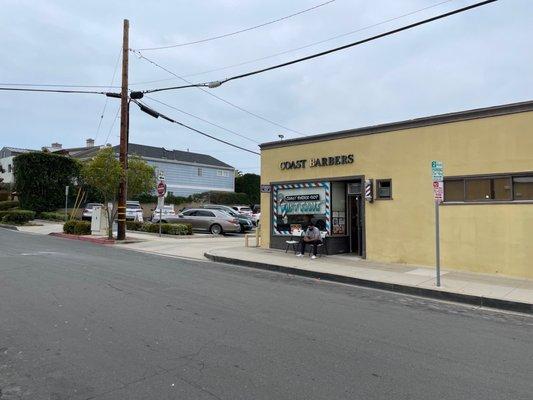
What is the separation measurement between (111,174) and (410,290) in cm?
1414

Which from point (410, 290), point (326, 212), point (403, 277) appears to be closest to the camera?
point (410, 290)

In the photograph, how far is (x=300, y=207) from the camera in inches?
692

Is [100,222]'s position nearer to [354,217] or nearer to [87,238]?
[87,238]

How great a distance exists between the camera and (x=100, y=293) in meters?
9.02

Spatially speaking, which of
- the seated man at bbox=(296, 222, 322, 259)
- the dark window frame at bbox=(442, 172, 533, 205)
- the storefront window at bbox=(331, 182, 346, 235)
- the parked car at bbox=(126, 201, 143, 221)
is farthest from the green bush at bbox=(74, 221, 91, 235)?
the dark window frame at bbox=(442, 172, 533, 205)

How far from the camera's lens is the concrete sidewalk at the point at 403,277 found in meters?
Answer: 10.1

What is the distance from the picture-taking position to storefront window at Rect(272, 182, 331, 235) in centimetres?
1686

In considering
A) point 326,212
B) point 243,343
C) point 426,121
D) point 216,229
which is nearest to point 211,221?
point 216,229

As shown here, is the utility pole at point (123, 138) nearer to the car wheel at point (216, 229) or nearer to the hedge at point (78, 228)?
the hedge at point (78, 228)

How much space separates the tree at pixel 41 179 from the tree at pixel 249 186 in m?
24.8

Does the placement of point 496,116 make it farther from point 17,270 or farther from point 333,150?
point 17,270

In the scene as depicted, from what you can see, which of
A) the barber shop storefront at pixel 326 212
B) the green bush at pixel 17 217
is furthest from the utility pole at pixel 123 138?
the green bush at pixel 17 217

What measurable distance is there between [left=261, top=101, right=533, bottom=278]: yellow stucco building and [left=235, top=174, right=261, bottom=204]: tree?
136ft

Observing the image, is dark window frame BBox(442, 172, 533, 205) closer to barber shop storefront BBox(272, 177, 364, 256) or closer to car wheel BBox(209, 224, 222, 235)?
barber shop storefront BBox(272, 177, 364, 256)
